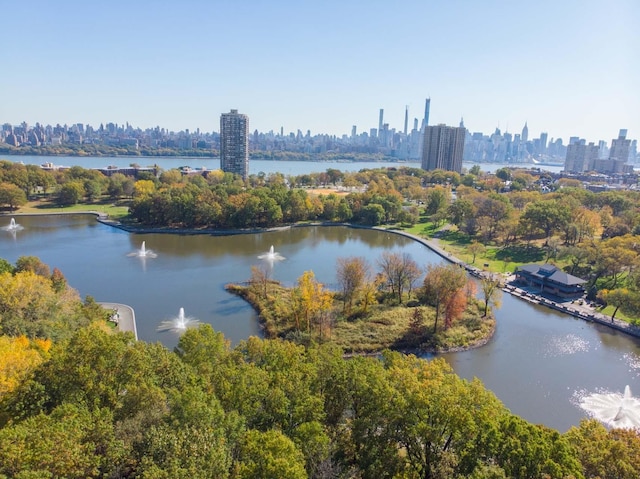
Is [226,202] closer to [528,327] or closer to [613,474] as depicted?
[528,327]

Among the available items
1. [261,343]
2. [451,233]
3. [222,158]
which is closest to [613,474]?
[261,343]

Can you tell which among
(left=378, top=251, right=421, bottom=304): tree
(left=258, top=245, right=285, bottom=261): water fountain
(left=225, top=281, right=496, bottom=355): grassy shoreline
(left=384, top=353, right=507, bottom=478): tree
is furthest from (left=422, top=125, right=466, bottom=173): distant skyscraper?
(left=384, top=353, right=507, bottom=478): tree

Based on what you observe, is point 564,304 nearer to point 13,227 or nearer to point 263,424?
point 263,424

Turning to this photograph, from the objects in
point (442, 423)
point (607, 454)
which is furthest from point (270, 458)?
point (607, 454)

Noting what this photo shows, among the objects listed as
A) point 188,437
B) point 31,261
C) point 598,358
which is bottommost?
point 598,358

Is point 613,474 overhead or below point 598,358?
overhead
